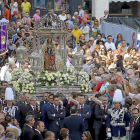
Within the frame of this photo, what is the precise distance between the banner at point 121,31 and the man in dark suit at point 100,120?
35.2 ft

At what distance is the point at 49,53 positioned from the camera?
931 inches

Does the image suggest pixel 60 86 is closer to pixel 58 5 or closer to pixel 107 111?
pixel 107 111

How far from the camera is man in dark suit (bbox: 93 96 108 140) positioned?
65.2 ft

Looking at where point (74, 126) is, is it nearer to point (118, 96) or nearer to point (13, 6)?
point (118, 96)

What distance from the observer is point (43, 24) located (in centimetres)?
2350

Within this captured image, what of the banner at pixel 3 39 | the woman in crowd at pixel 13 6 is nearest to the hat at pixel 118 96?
the banner at pixel 3 39

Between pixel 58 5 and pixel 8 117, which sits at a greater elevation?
pixel 58 5

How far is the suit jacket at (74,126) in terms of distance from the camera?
1781cm

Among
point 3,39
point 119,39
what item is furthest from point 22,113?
point 119,39

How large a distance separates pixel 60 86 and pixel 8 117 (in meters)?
5.22

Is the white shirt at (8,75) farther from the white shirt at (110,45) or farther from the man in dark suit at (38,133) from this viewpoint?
the man in dark suit at (38,133)

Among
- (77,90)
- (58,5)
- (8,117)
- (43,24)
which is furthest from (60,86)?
(58,5)

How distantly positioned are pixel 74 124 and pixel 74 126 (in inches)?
2.4

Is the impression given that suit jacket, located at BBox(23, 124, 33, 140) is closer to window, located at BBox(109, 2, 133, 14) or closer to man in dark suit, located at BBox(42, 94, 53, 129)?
man in dark suit, located at BBox(42, 94, 53, 129)
